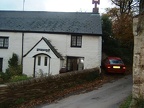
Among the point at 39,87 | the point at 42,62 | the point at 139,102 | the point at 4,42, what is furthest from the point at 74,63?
the point at 139,102

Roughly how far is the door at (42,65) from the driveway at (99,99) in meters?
8.76

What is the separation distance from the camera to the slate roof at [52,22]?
29.0 m

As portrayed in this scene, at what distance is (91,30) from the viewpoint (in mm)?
28391

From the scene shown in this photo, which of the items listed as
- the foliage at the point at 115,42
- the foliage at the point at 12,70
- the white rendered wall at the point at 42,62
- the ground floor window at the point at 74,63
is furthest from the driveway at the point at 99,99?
the foliage at the point at 115,42

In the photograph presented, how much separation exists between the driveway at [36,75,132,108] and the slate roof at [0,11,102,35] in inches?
378

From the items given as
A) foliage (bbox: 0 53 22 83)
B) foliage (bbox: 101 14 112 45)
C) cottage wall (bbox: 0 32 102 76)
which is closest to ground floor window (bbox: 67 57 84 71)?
cottage wall (bbox: 0 32 102 76)

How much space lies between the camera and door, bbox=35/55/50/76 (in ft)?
91.1

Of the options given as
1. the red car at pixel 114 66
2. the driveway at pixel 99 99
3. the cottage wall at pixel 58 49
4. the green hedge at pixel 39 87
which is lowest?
the driveway at pixel 99 99

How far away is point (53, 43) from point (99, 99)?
14.3m

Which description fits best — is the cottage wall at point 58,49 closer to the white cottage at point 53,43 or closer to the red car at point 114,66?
the white cottage at point 53,43

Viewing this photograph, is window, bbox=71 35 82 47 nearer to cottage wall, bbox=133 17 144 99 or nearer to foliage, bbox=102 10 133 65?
foliage, bbox=102 10 133 65

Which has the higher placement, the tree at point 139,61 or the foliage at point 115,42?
the foliage at point 115,42

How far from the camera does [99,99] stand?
15828 mm

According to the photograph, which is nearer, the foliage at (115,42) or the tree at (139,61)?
the tree at (139,61)
